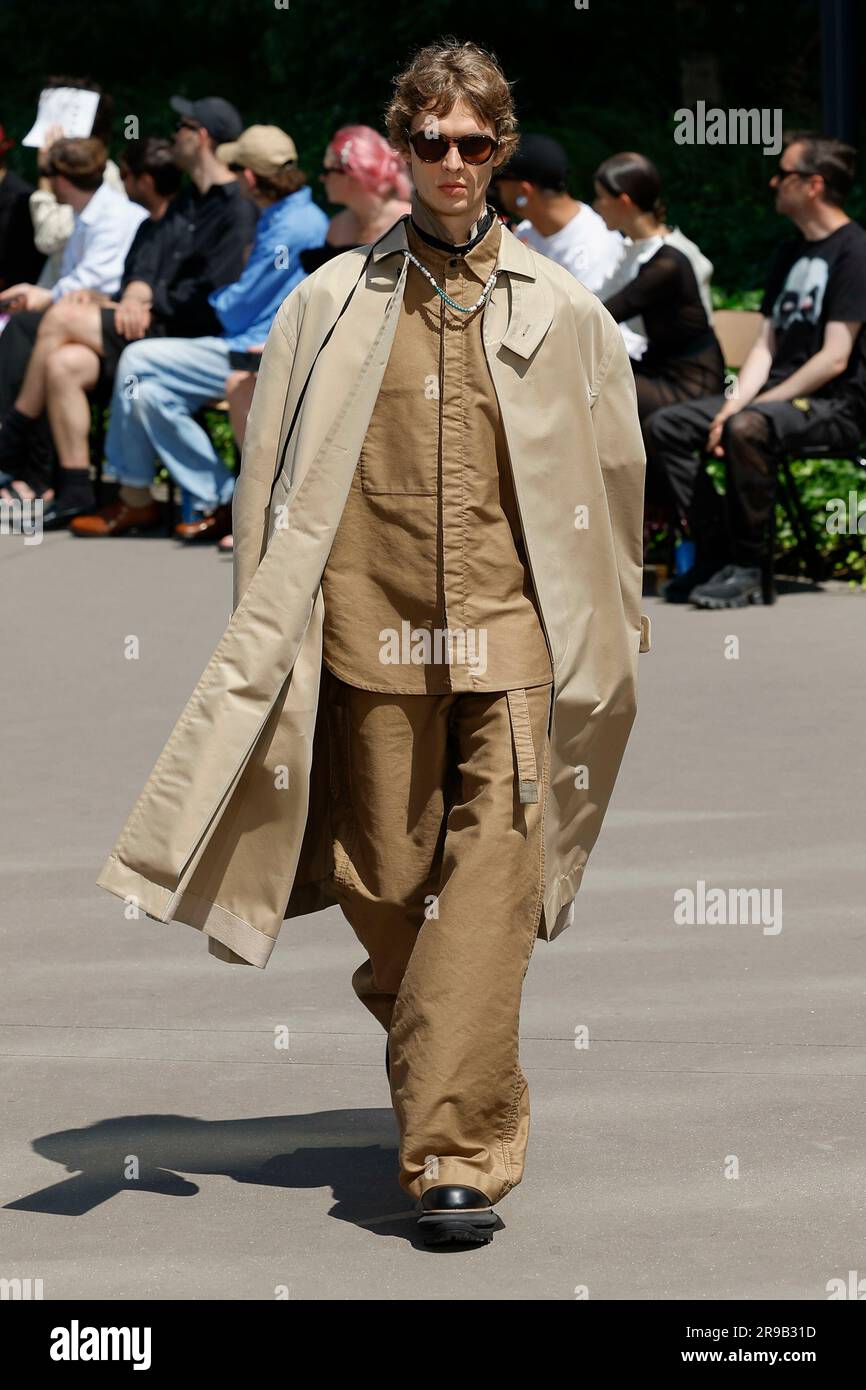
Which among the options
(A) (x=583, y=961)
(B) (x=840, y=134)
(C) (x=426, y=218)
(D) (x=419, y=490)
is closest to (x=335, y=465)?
(D) (x=419, y=490)

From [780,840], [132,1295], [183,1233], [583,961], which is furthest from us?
[780,840]

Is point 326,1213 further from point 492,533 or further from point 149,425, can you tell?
point 149,425

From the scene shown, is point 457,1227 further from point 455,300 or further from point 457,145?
point 457,145

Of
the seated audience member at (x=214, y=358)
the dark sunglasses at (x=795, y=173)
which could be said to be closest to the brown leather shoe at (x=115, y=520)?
the seated audience member at (x=214, y=358)

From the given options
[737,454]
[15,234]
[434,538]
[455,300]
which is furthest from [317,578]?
[15,234]

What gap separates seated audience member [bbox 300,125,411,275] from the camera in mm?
11805

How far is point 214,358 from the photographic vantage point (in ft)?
41.4

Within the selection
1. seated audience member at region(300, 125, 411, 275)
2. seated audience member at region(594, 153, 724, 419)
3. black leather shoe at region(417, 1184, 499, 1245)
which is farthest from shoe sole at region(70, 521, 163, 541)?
black leather shoe at region(417, 1184, 499, 1245)

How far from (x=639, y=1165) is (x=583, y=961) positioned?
1356mm

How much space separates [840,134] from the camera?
13836 millimetres

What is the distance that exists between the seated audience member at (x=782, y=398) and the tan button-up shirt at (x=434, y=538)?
6.02 metres

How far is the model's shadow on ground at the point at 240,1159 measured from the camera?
4.49 m

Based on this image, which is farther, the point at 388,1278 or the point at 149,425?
the point at 149,425

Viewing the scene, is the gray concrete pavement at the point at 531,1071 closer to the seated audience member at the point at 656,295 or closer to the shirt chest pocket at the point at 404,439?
the shirt chest pocket at the point at 404,439
